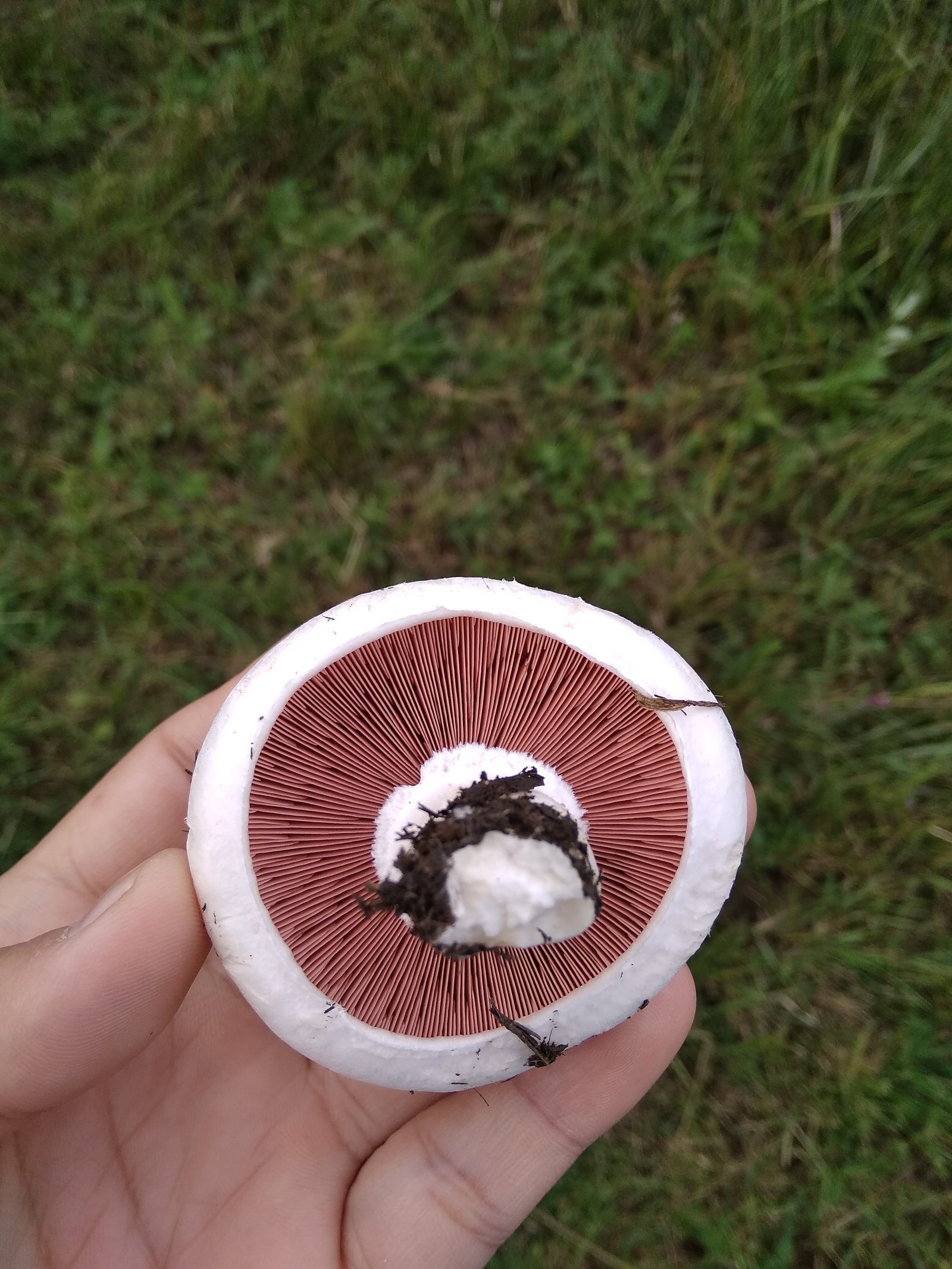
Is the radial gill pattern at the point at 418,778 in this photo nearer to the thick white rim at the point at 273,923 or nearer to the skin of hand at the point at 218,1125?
the thick white rim at the point at 273,923

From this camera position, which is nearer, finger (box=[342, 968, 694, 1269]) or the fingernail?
the fingernail

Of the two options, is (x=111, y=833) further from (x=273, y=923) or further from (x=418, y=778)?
(x=418, y=778)

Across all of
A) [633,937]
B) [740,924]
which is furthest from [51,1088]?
[740,924]

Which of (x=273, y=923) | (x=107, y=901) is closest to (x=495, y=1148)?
(x=273, y=923)

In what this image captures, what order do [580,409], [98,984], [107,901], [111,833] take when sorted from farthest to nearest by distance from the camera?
[580,409] → [111,833] → [107,901] → [98,984]

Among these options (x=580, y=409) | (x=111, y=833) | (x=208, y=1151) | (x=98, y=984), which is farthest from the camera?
(x=580, y=409)

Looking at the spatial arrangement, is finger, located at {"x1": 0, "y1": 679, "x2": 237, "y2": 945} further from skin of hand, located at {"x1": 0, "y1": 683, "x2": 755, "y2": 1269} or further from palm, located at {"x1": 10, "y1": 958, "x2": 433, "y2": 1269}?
palm, located at {"x1": 10, "y1": 958, "x2": 433, "y2": 1269}

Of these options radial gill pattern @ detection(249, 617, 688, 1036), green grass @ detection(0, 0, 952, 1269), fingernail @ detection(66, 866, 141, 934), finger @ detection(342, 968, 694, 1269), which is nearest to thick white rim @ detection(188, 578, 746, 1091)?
A: radial gill pattern @ detection(249, 617, 688, 1036)
